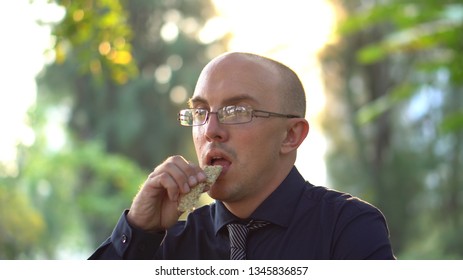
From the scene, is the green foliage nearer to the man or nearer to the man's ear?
the man

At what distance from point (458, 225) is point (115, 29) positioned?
13815 mm

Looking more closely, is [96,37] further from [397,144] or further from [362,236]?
[397,144]

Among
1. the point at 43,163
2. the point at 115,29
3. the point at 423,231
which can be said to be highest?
the point at 115,29

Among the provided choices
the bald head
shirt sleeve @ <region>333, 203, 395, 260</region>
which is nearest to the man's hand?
the bald head

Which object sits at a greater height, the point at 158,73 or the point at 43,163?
the point at 158,73

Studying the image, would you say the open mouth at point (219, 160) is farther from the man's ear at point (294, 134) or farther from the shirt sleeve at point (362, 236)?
the shirt sleeve at point (362, 236)

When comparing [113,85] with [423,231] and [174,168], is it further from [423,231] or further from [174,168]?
[174,168]

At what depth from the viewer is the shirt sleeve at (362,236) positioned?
222cm

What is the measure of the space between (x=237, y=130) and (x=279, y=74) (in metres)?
0.24

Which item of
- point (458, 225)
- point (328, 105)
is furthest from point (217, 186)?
point (328, 105)

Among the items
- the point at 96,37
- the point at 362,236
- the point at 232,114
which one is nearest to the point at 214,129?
the point at 232,114

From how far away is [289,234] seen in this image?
2383 millimetres

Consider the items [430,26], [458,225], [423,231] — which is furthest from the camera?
[423,231]

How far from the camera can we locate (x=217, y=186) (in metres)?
2.40
